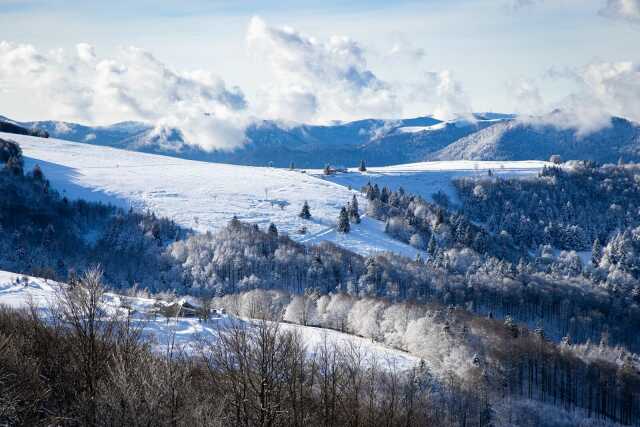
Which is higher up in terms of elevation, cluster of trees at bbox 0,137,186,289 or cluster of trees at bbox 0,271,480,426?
cluster of trees at bbox 0,271,480,426

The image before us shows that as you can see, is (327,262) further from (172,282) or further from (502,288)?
(502,288)

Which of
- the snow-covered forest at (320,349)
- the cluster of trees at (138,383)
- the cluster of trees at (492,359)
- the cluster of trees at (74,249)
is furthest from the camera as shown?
the cluster of trees at (74,249)

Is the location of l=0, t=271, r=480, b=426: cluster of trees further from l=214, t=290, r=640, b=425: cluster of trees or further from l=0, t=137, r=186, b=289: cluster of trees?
l=0, t=137, r=186, b=289: cluster of trees

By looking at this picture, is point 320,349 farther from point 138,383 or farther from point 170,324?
point 138,383

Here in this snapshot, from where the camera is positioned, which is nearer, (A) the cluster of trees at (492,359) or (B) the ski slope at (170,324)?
(B) the ski slope at (170,324)

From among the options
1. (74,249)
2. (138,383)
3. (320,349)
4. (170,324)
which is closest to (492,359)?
(320,349)

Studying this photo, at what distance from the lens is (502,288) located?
7613 inches

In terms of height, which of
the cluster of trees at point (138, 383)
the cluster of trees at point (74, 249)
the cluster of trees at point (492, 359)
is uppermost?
the cluster of trees at point (138, 383)

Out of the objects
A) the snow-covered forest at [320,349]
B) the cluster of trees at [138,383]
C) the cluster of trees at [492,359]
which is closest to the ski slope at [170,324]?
the snow-covered forest at [320,349]

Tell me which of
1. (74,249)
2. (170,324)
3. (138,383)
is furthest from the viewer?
(74,249)

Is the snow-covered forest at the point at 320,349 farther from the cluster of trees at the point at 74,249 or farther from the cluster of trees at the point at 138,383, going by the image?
the cluster of trees at the point at 74,249

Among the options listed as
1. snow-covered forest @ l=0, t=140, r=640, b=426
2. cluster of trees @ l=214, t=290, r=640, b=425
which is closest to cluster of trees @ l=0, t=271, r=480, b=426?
snow-covered forest @ l=0, t=140, r=640, b=426

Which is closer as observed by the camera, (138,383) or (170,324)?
(138,383)

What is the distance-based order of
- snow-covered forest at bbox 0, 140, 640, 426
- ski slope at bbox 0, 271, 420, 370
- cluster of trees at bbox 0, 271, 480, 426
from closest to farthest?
cluster of trees at bbox 0, 271, 480, 426 < snow-covered forest at bbox 0, 140, 640, 426 < ski slope at bbox 0, 271, 420, 370
